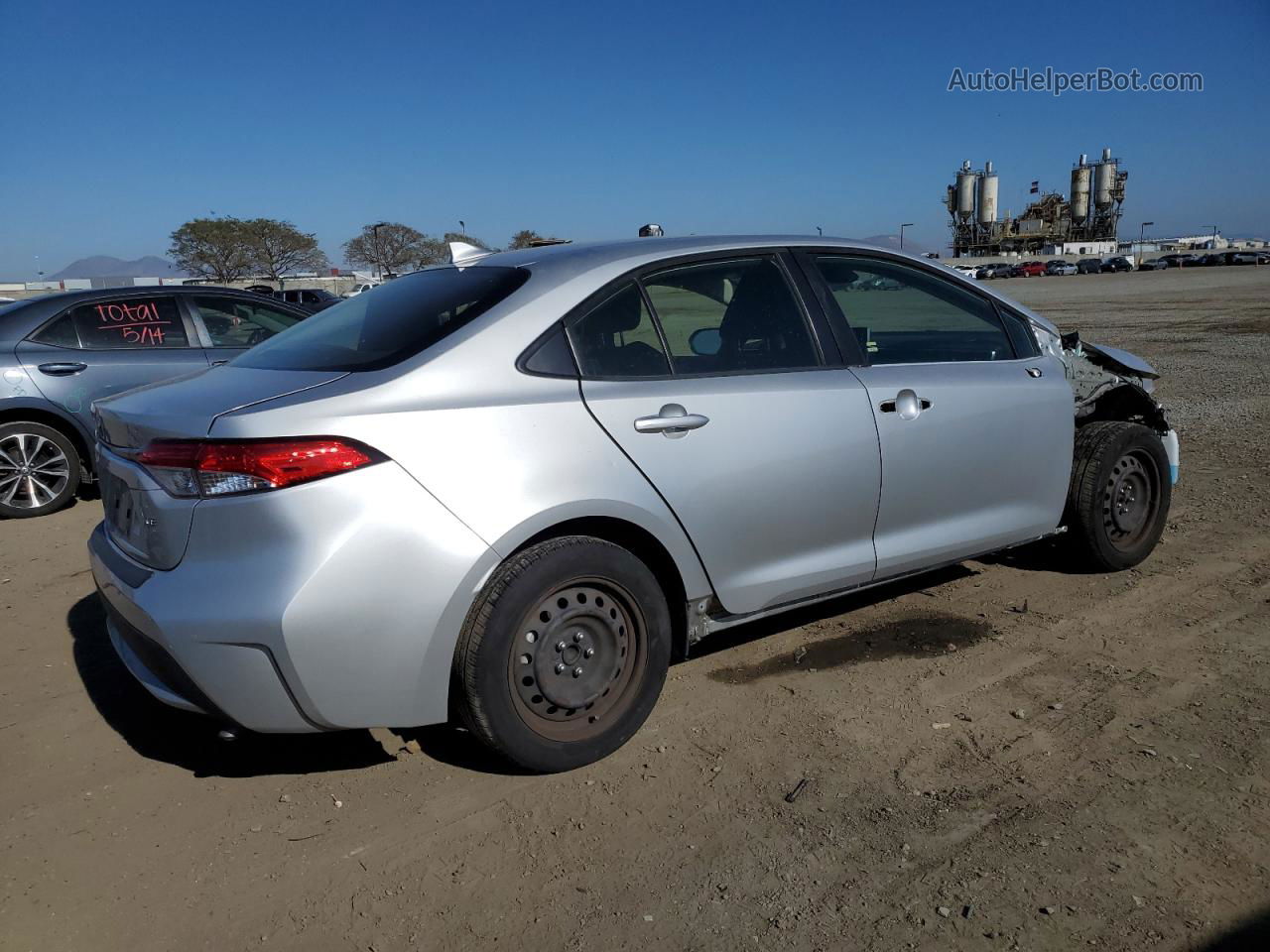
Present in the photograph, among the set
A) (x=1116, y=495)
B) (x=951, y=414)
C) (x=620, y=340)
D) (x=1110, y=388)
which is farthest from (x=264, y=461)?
(x=1110, y=388)

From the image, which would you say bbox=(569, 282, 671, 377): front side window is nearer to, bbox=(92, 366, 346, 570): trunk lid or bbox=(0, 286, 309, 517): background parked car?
bbox=(92, 366, 346, 570): trunk lid

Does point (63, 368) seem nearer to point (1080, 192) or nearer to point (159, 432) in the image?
point (159, 432)

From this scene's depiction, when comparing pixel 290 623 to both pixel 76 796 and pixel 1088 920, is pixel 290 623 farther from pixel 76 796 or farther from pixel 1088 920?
pixel 1088 920

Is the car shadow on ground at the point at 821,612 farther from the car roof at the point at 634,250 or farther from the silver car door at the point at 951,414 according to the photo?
the car roof at the point at 634,250

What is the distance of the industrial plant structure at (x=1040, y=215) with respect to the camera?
128m

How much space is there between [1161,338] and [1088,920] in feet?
58.5

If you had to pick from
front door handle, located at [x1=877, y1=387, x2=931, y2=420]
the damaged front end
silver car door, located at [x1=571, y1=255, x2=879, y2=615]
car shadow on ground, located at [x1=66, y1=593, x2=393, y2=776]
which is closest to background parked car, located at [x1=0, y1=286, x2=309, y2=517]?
car shadow on ground, located at [x1=66, y1=593, x2=393, y2=776]

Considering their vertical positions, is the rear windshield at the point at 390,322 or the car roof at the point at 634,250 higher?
the car roof at the point at 634,250

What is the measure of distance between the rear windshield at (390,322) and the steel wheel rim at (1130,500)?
3.15 meters

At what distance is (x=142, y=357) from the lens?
23.1 feet

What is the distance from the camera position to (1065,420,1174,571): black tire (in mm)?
4566

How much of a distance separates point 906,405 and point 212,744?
9.37ft

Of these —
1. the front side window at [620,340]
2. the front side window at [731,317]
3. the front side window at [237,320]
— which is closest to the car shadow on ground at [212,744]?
the front side window at [620,340]

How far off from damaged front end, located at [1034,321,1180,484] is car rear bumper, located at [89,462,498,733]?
3328 mm
